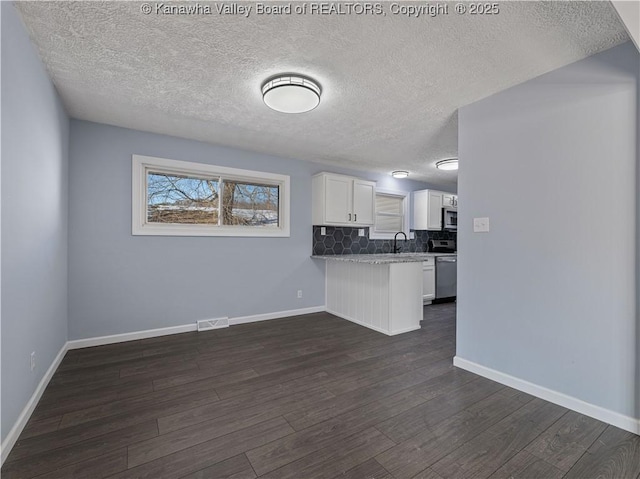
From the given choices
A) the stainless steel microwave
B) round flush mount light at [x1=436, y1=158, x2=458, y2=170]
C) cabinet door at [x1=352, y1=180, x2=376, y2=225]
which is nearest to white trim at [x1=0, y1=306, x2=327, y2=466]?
cabinet door at [x1=352, y1=180, x2=376, y2=225]

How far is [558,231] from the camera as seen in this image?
6.49 feet

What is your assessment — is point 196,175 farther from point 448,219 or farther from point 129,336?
point 448,219

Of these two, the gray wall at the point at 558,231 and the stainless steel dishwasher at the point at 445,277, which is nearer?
the gray wall at the point at 558,231

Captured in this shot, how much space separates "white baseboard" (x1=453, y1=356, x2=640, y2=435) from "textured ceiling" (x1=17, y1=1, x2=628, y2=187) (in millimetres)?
2179

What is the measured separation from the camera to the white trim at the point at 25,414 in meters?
1.46

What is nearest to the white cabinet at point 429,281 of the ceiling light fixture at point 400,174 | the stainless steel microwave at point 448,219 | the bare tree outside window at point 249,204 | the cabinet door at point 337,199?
the stainless steel microwave at point 448,219

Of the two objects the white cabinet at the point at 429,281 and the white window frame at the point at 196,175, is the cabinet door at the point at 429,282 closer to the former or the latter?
the white cabinet at the point at 429,281

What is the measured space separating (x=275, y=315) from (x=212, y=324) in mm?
860

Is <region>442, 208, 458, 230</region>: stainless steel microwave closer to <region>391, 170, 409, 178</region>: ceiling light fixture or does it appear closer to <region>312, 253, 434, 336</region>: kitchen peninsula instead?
<region>391, 170, 409, 178</region>: ceiling light fixture

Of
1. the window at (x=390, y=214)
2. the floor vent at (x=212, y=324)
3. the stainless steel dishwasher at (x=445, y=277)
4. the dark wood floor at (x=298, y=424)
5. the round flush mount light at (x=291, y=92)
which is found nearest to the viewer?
the dark wood floor at (x=298, y=424)

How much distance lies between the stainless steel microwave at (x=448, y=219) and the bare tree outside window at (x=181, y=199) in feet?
13.9

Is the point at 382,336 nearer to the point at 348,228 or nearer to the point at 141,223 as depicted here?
the point at 348,228

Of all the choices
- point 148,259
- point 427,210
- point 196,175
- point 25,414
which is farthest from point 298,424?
point 427,210

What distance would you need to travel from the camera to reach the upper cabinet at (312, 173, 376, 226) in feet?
14.1
